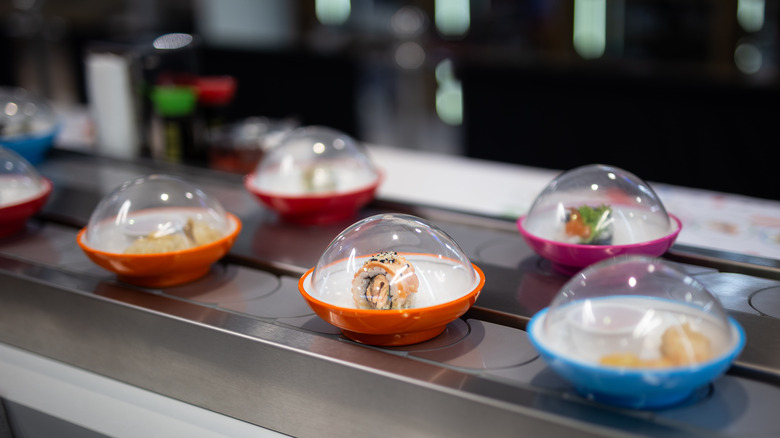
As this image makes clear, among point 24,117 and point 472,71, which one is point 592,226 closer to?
point 24,117

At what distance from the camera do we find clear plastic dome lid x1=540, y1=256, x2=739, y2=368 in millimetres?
860

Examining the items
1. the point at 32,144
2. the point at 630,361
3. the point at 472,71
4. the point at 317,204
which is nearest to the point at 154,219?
the point at 317,204

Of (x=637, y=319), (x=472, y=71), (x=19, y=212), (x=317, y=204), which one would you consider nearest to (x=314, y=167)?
(x=317, y=204)

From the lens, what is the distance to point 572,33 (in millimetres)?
4566

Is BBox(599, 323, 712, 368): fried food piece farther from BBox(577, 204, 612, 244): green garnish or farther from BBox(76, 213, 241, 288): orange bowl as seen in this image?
BBox(76, 213, 241, 288): orange bowl

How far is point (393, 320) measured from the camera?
1018 millimetres

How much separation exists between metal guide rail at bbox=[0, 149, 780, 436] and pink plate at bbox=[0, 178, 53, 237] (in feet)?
0.12

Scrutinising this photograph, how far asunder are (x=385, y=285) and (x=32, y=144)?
148 cm

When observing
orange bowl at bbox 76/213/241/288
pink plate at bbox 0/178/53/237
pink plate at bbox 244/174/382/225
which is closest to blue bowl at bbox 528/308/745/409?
orange bowl at bbox 76/213/241/288

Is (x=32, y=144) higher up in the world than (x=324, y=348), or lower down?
higher up

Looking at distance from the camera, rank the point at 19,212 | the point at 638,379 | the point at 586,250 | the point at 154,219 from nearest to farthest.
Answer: the point at 638,379 → the point at 586,250 → the point at 154,219 → the point at 19,212

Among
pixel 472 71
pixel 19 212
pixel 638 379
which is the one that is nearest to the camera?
pixel 638 379

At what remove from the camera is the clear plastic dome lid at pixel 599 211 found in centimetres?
122

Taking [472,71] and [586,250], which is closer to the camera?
[586,250]
